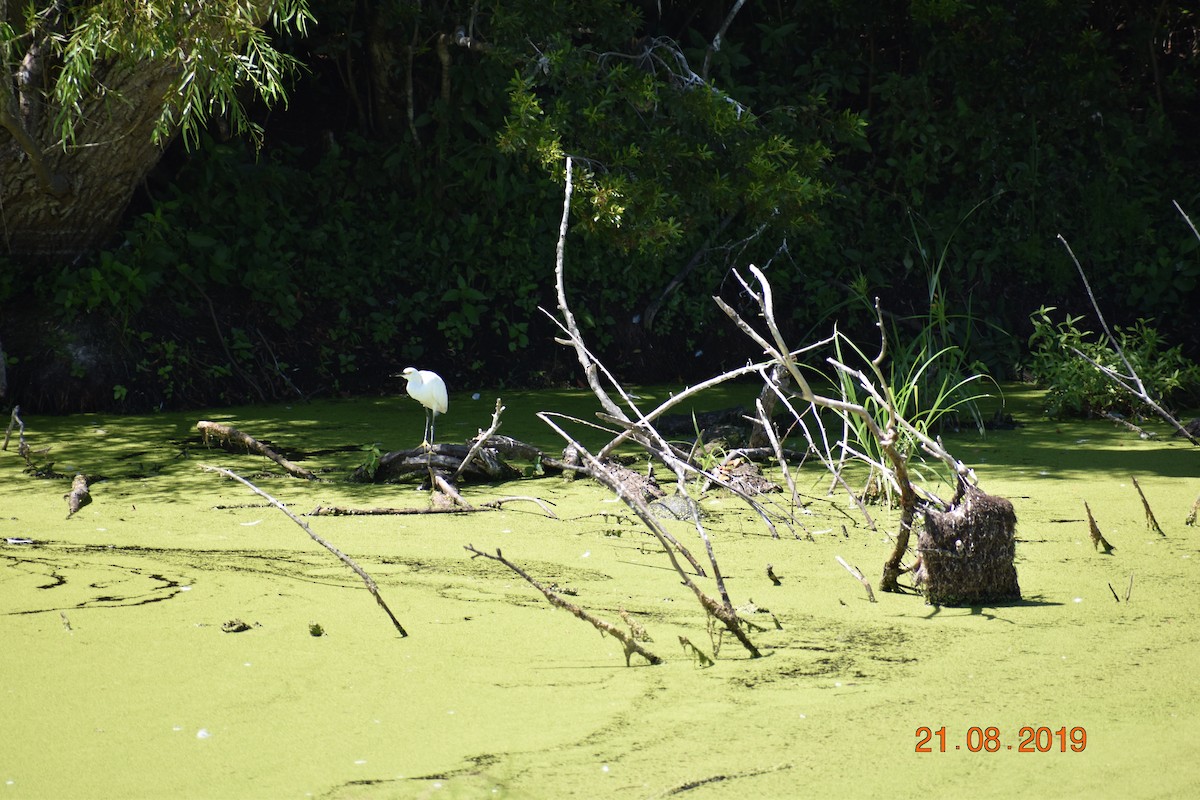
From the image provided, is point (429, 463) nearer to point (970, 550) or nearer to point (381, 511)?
point (381, 511)

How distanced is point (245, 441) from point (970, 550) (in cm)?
304

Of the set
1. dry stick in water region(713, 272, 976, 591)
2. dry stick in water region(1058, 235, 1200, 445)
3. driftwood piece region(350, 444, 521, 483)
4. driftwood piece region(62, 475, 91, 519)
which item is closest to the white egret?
driftwood piece region(350, 444, 521, 483)

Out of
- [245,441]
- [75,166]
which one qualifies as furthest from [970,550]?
[75,166]

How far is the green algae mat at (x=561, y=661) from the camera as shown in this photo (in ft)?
6.83

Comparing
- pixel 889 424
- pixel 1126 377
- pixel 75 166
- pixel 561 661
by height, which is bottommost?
pixel 561 661

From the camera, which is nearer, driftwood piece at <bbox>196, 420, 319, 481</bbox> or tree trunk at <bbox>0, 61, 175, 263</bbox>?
driftwood piece at <bbox>196, 420, 319, 481</bbox>

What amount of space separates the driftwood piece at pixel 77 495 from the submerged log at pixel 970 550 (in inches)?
102

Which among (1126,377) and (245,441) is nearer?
(245,441)

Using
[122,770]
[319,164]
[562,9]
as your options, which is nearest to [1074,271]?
[562,9]

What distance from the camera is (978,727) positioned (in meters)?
2.24

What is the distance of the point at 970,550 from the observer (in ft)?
9.85

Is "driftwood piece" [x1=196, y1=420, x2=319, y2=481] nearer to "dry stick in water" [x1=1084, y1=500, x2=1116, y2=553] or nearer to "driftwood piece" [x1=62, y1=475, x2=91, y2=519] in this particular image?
"driftwood piece" [x1=62, y1=475, x2=91, y2=519]

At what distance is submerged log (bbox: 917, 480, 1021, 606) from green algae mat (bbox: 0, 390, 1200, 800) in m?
0.05

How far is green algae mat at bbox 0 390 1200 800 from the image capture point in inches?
82.0
